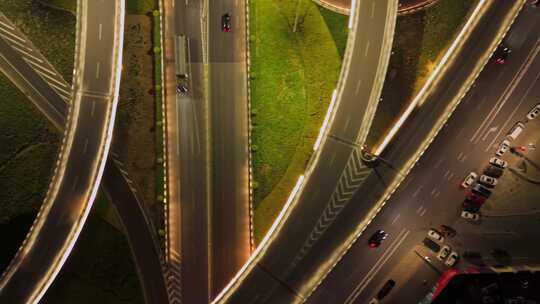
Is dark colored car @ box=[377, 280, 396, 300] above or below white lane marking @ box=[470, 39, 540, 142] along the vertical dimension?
below

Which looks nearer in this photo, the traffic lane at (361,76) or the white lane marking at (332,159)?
the white lane marking at (332,159)

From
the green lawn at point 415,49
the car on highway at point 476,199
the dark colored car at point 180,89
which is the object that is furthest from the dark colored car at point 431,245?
the dark colored car at point 180,89

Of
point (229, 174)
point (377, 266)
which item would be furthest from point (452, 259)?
point (229, 174)

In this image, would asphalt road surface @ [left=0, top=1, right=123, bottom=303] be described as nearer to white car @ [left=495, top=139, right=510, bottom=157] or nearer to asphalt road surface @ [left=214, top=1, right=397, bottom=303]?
asphalt road surface @ [left=214, top=1, right=397, bottom=303]

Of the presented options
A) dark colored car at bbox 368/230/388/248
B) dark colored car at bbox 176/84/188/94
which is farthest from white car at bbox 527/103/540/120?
dark colored car at bbox 176/84/188/94

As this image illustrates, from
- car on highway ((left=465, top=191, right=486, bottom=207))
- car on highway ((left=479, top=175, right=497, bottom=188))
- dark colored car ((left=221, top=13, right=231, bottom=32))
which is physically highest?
dark colored car ((left=221, top=13, right=231, bottom=32))

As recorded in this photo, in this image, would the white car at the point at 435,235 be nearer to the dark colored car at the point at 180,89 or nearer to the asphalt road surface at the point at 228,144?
the asphalt road surface at the point at 228,144
